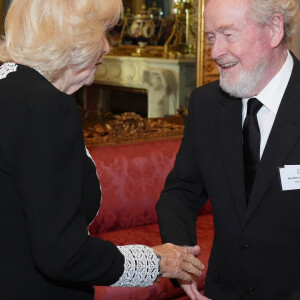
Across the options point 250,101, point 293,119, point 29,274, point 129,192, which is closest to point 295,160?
point 293,119

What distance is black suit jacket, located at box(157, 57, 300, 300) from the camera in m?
1.90

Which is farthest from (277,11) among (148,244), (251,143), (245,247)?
(148,244)

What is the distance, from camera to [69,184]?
153cm

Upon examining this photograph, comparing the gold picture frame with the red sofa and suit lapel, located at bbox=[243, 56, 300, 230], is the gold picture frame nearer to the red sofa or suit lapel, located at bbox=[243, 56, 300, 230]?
the red sofa

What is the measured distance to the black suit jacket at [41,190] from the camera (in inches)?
58.7

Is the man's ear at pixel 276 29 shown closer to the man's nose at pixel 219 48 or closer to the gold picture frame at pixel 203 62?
the man's nose at pixel 219 48

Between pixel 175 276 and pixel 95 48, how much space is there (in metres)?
0.77

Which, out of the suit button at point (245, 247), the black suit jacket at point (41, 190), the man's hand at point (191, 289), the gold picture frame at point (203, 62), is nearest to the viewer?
the black suit jacket at point (41, 190)

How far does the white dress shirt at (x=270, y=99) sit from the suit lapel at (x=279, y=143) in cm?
4

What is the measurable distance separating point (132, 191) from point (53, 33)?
272 centimetres

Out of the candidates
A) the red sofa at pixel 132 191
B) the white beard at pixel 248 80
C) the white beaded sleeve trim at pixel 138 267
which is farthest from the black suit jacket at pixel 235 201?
the red sofa at pixel 132 191

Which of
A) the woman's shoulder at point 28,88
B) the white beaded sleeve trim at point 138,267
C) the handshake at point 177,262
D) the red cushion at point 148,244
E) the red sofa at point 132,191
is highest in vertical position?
the woman's shoulder at point 28,88

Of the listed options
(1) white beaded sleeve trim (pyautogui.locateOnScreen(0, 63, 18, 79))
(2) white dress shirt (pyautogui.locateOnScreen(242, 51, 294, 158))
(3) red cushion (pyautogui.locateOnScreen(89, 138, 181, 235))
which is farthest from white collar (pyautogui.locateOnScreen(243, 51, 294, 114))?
(3) red cushion (pyautogui.locateOnScreen(89, 138, 181, 235))

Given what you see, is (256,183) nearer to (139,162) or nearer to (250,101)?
(250,101)
